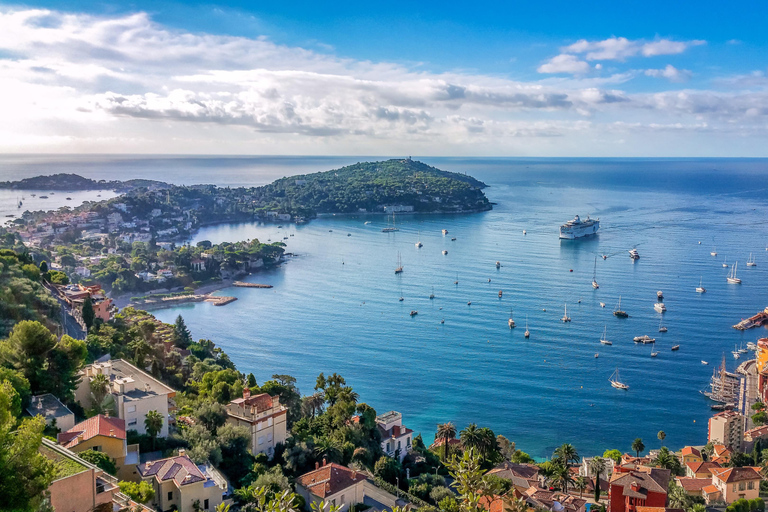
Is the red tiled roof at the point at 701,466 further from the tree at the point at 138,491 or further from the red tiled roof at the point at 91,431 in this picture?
the red tiled roof at the point at 91,431

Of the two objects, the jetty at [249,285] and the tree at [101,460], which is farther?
the jetty at [249,285]

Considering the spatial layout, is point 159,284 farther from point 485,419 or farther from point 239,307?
point 485,419

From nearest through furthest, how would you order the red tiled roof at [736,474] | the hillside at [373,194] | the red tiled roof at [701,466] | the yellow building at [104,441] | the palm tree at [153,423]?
1. the yellow building at [104,441]
2. the palm tree at [153,423]
3. the red tiled roof at [736,474]
4. the red tiled roof at [701,466]
5. the hillside at [373,194]

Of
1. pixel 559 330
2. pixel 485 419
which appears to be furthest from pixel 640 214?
pixel 485 419

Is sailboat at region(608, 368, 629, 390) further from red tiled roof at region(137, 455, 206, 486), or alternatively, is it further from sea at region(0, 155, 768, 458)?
red tiled roof at region(137, 455, 206, 486)

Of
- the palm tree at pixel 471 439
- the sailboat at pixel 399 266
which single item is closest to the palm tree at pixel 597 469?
the palm tree at pixel 471 439

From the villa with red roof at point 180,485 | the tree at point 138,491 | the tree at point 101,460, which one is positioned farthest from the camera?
the villa with red roof at point 180,485
